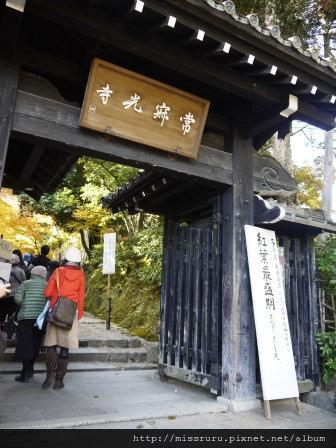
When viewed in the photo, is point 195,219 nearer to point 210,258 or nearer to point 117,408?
point 210,258

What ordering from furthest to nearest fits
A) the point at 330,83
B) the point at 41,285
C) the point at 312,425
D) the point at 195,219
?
the point at 195,219, the point at 41,285, the point at 330,83, the point at 312,425

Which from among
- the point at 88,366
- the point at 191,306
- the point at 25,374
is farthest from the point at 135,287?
the point at 25,374

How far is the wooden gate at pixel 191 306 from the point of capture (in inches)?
223

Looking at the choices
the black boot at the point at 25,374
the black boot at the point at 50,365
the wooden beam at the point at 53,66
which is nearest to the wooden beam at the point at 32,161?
the wooden beam at the point at 53,66

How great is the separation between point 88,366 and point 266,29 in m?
6.96

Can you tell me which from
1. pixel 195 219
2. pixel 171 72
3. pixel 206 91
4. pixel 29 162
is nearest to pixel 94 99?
pixel 171 72

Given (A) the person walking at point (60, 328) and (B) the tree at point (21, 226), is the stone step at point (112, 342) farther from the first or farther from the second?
(B) the tree at point (21, 226)

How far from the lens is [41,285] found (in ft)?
20.2

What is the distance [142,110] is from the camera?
4750 mm

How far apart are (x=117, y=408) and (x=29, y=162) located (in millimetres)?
4294

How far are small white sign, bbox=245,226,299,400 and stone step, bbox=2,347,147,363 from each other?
4614mm

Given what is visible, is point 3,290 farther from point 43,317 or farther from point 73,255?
point 43,317

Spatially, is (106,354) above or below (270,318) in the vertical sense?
below
